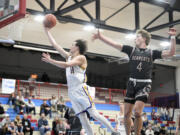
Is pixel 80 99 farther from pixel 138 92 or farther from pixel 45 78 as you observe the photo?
pixel 45 78

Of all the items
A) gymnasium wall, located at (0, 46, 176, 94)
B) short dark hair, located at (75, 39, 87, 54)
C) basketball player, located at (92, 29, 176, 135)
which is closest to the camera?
basketball player, located at (92, 29, 176, 135)

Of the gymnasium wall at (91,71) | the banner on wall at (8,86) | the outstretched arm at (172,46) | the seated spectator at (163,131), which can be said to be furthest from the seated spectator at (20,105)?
the outstretched arm at (172,46)

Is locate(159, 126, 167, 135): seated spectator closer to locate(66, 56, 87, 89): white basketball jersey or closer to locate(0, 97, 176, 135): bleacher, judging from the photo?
locate(0, 97, 176, 135): bleacher

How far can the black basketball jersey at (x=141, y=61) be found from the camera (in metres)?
5.64

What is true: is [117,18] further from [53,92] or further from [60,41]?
[53,92]

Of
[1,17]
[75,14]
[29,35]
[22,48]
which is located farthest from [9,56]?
[1,17]

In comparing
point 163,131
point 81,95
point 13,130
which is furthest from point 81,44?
point 163,131

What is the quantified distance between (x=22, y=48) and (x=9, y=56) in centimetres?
111

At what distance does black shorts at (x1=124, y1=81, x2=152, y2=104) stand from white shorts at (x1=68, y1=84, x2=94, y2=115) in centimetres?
73

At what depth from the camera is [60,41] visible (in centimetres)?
2020

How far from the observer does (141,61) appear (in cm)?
567

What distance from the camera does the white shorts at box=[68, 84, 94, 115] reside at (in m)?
5.68

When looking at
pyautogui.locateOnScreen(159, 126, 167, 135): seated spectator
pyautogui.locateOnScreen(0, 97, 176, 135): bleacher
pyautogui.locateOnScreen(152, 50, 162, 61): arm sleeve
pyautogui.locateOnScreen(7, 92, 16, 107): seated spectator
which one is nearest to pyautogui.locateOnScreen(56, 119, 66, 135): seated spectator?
pyautogui.locateOnScreen(0, 97, 176, 135): bleacher

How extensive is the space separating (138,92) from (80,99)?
108 cm
